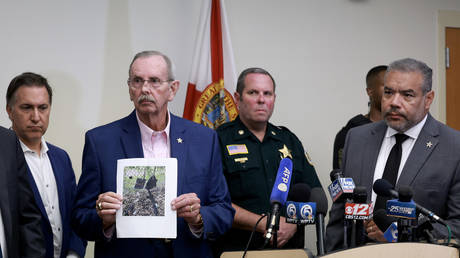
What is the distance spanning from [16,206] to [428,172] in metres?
1.95

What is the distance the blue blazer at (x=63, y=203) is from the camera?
2916 millimetres

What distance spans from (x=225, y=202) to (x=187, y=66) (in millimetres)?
2097

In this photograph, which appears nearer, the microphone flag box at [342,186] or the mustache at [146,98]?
the microphone flag box at [342,186]

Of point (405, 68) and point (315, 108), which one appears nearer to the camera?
point (405, 68)

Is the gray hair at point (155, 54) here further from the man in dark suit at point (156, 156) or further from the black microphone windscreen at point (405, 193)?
the black microphone windscreen at point (405, 193)

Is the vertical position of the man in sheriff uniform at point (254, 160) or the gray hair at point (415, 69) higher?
the gray hair at point (415, 69)

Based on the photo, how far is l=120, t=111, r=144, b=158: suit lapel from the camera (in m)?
2.68

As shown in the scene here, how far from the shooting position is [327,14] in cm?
522

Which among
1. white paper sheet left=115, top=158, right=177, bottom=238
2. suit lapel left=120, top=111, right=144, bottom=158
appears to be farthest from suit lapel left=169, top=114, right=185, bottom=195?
white paper sheet left=115, top=158, right=177, bottom=238

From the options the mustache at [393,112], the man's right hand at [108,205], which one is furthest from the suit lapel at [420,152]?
the man's right hand at [108,205]

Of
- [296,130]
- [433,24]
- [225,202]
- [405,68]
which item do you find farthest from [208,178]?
[433,24]

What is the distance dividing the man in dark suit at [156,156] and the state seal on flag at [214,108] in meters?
1.41

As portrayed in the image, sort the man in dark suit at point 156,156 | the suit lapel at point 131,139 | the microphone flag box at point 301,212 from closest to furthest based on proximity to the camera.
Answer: the microphone flag box at point 301,212 < the man in dark suit at point 156,156 < the suit lapel at point 131,139

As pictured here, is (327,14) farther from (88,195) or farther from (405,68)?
(88,195)
